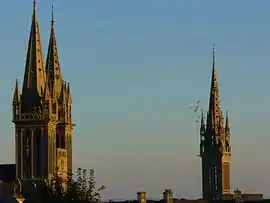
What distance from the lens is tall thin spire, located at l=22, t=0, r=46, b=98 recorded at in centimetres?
16088

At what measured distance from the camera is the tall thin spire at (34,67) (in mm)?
160875

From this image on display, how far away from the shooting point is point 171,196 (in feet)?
547

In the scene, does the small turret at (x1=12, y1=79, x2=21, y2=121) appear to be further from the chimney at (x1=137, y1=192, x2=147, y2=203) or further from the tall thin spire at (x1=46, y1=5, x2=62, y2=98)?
the chimney at (x1=137, y1=192, x2=147, y2=203)

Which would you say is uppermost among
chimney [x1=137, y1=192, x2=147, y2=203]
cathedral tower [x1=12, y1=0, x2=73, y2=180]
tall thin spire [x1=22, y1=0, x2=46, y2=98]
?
tall thin spire [x1=22, y1=0, x2=46, y2=98]

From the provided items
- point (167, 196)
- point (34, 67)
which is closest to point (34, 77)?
point (34, 67)

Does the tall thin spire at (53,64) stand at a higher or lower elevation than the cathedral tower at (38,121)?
higher

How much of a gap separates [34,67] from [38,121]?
20.4ft

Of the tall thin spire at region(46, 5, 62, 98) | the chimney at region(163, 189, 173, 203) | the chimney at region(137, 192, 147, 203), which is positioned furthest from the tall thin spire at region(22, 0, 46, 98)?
the chimney at region(163, 189, 173, 203)

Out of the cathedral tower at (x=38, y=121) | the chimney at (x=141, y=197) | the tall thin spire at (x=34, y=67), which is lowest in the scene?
the chimney at (x=141, y=197)

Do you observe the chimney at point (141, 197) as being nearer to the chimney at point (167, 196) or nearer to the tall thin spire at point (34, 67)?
the chimney at point (167, 196)

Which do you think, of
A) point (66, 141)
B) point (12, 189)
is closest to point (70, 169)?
point (66, 141)

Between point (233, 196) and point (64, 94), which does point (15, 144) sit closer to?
point (64, 94)

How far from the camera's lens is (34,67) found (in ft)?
528

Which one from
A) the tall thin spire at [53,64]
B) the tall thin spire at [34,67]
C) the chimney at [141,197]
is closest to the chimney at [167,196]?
the chimney at [141,197]
